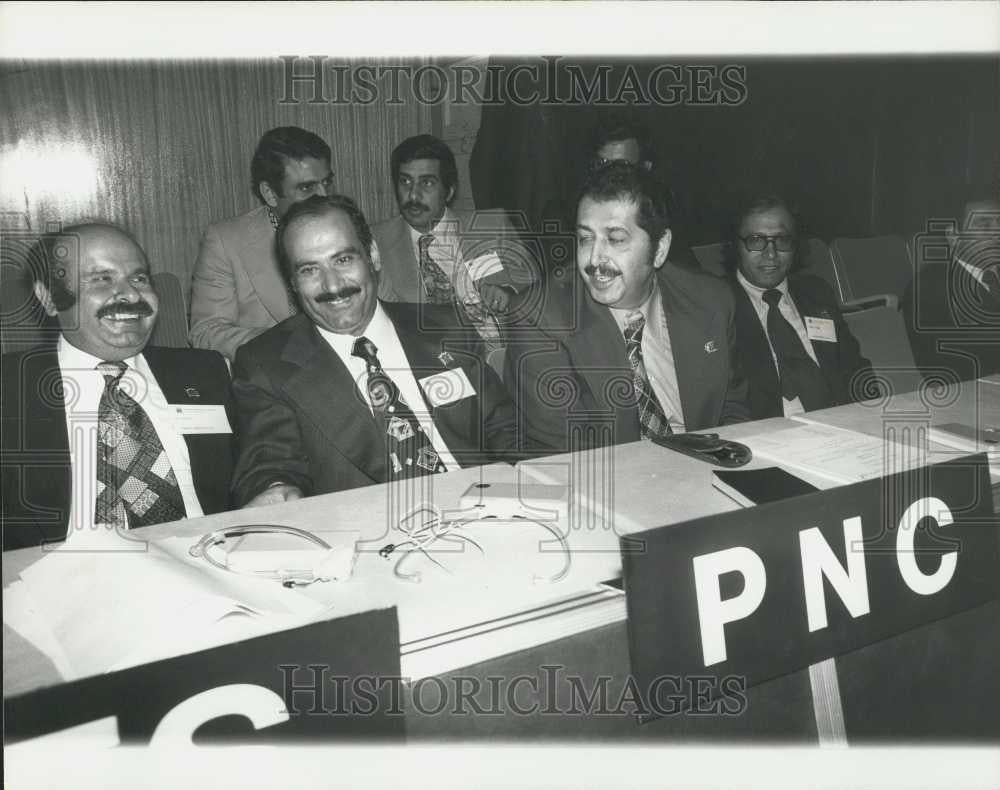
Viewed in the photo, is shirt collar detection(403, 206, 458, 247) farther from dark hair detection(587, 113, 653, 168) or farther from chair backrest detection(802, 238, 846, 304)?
chair backrest detection(802, 238, 846, 304)

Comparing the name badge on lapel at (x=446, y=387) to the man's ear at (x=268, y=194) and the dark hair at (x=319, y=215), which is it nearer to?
the dark hair at (x=319, y=215)

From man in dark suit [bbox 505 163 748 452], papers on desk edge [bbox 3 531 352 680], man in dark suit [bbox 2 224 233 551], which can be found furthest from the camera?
man in dark suit [bbox 505 163 748 452]

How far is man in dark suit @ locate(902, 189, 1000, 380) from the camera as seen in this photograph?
2.72m

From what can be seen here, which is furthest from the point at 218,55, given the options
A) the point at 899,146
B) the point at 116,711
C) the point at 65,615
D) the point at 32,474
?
the point at 899,146

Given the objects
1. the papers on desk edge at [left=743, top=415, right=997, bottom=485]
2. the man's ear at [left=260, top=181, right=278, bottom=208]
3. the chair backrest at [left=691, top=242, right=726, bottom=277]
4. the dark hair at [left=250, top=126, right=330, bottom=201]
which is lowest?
the papers on desk edge at [left=743, top=415, right=997, bottom=485]

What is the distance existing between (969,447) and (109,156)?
2.20 metres

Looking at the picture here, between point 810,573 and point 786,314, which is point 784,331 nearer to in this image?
point 786,314

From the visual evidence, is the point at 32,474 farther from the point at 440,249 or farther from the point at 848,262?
the point at 848,262

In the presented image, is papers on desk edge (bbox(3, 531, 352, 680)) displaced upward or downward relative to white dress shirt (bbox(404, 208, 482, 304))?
downward

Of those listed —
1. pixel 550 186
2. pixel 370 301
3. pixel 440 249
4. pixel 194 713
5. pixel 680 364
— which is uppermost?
pixel 550 186

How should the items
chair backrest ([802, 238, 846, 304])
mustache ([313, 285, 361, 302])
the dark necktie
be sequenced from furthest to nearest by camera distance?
1. chair backrest ([802, 238, 846, 304])
2. the dark necktie
3. mustache ([313, 285, 361, 302])

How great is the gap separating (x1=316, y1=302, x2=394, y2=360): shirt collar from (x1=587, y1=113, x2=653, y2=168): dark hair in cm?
106

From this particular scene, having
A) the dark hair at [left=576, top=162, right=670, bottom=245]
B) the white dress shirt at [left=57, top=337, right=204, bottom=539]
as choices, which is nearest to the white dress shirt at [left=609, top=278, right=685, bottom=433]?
the dark hair at [left=576, top=162, right=670, bottom=245]

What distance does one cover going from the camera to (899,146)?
2.98 meters
